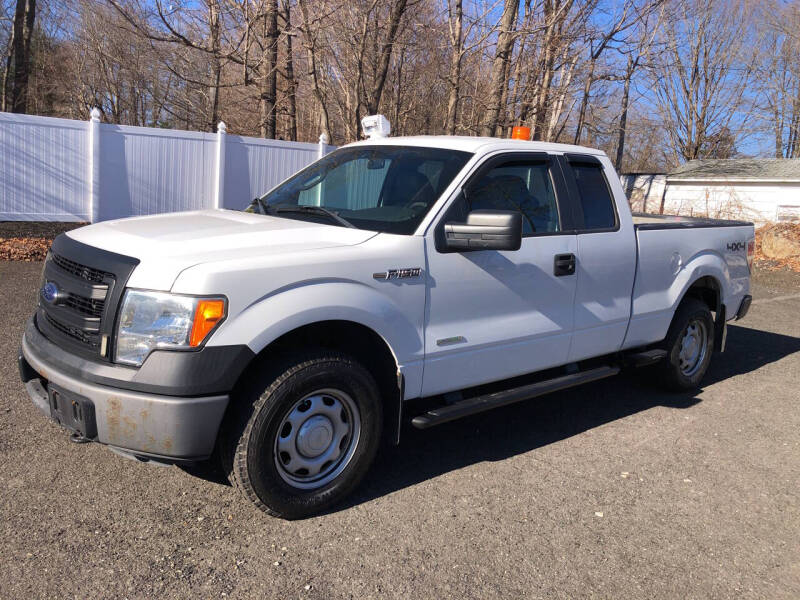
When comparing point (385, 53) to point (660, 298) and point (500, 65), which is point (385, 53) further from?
point (660, 298)

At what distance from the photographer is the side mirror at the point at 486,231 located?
11.9 ft

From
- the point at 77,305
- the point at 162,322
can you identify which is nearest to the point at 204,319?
the point at 162,322

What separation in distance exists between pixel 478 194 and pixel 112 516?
8.60ft

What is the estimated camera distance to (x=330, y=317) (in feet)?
11.0

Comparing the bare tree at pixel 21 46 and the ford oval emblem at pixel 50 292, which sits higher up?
the bare tree at pixel 21 46

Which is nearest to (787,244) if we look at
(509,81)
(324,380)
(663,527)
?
(509,81)

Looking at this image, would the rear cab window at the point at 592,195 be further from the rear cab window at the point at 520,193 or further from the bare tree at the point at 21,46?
the bare tree at the point at 21,46

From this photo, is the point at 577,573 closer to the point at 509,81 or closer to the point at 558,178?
the point at 558,178

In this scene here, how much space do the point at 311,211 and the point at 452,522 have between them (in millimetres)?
1952

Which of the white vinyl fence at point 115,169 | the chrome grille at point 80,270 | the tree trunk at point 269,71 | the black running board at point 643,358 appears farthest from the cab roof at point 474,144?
the white vinyl fence at point 115,169

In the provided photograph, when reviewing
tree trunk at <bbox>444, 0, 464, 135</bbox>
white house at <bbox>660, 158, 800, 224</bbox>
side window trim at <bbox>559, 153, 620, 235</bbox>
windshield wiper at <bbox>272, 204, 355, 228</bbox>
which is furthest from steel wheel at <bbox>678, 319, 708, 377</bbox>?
white house at <bbox>660, 158, 800, 224</bbox>

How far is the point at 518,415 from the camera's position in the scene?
5.26 metres

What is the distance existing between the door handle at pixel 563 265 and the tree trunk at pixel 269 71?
31.7 ft

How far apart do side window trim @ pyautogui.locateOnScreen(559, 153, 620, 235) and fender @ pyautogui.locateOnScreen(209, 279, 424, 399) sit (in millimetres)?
1603
